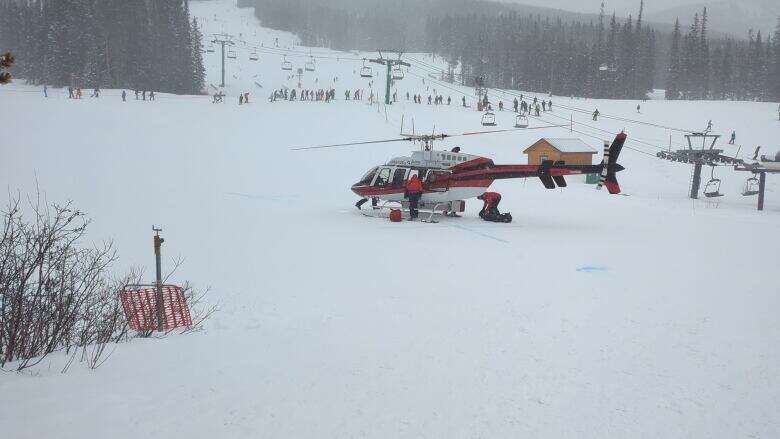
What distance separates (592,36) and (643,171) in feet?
369

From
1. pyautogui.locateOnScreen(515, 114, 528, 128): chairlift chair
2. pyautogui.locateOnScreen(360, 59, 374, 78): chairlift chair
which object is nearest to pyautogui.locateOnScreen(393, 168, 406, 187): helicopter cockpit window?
pyautogui.locateOnScreen(515, 114, 528, 128): chairlift chair

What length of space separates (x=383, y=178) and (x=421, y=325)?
40.8ft

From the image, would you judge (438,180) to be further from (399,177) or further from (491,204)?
(491,204)

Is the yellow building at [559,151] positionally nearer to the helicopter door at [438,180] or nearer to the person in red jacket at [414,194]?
the helicopter door at [438,180]

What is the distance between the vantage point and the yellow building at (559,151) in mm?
37719

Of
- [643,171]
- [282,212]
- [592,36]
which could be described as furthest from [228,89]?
[592,36]

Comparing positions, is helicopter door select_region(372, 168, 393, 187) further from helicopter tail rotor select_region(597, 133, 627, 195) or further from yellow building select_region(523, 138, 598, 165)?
yellow building select_region(523, 138, 598, 165)

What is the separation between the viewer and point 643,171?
43219mm

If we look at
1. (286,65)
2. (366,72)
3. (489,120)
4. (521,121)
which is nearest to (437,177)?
(489,120)

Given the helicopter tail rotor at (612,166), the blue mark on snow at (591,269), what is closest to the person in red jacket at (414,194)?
the helicopter tail rotor at (612,166)

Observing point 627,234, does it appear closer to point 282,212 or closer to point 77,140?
point 282,212

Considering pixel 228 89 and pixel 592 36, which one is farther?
pixel 592 36

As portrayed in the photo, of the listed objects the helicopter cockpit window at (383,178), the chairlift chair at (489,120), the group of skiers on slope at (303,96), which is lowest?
the helicopter cockpit window at (383,178)

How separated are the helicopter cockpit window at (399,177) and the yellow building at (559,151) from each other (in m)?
20.7
